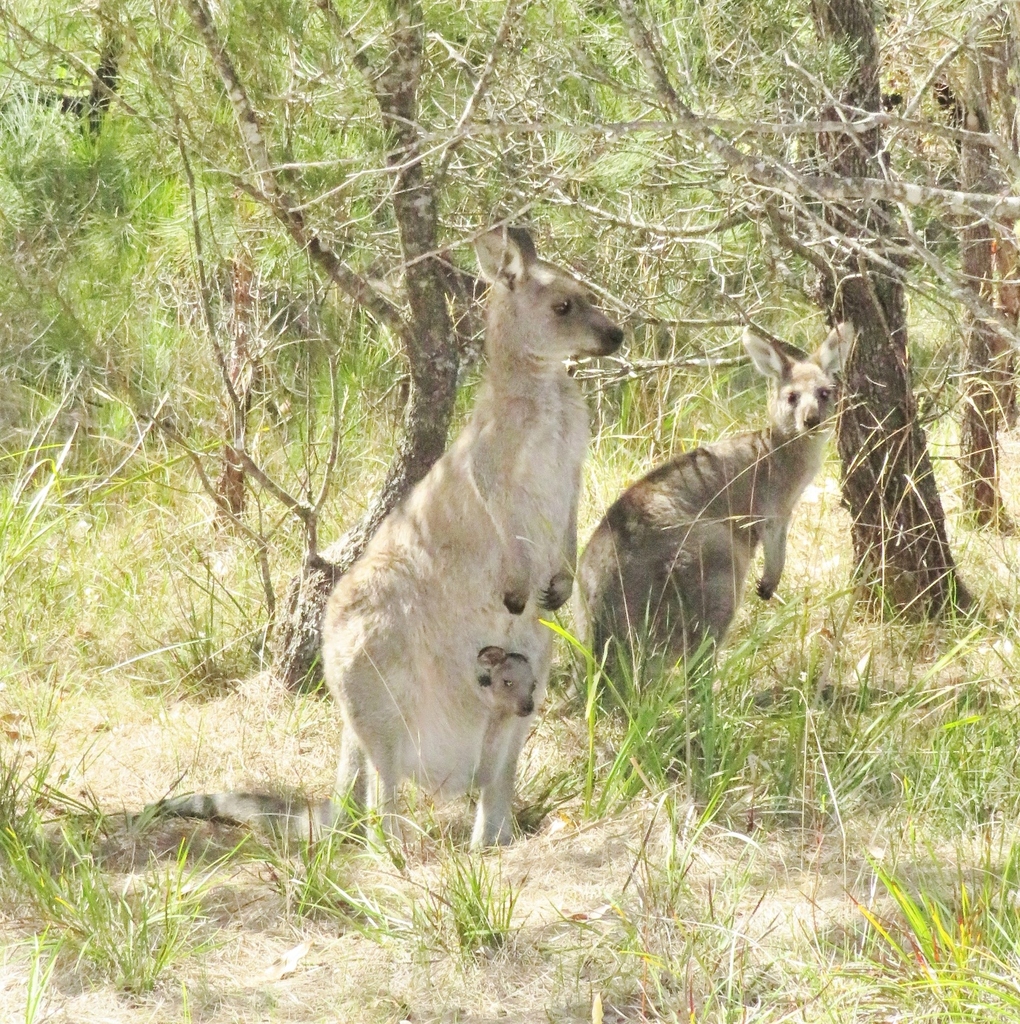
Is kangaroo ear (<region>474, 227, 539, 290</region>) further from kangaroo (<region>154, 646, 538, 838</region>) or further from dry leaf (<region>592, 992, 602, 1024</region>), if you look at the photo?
dry leaf (<region>592, 992, 602, 1024</region>)

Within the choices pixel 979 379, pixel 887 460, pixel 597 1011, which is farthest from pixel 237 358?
pixel 597 1011

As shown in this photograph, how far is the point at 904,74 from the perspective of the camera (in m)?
7.88

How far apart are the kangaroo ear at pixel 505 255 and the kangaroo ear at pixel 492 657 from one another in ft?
4.06

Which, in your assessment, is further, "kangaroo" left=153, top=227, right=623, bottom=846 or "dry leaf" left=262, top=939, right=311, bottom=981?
"kangaroo" left=153, top=227, right=623, bottom=846

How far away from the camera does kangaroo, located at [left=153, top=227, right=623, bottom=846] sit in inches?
169

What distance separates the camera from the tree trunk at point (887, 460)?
5.44m

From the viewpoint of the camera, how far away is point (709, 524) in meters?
5.55

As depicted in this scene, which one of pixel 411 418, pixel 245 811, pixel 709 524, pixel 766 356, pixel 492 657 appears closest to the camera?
pixel 245 811

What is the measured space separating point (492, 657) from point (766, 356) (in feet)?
7.28

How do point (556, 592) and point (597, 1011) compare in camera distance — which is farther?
point (556, 592)

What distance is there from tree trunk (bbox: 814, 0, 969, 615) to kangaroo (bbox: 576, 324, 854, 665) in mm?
152

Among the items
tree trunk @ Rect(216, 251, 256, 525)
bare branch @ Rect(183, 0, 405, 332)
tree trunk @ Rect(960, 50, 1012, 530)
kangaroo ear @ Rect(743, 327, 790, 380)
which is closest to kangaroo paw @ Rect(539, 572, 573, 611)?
bare branch @ Rect(183, 0, 405, 332)

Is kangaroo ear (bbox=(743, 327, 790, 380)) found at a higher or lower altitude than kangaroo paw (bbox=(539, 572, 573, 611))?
higher

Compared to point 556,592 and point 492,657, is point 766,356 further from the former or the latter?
point 492,657
